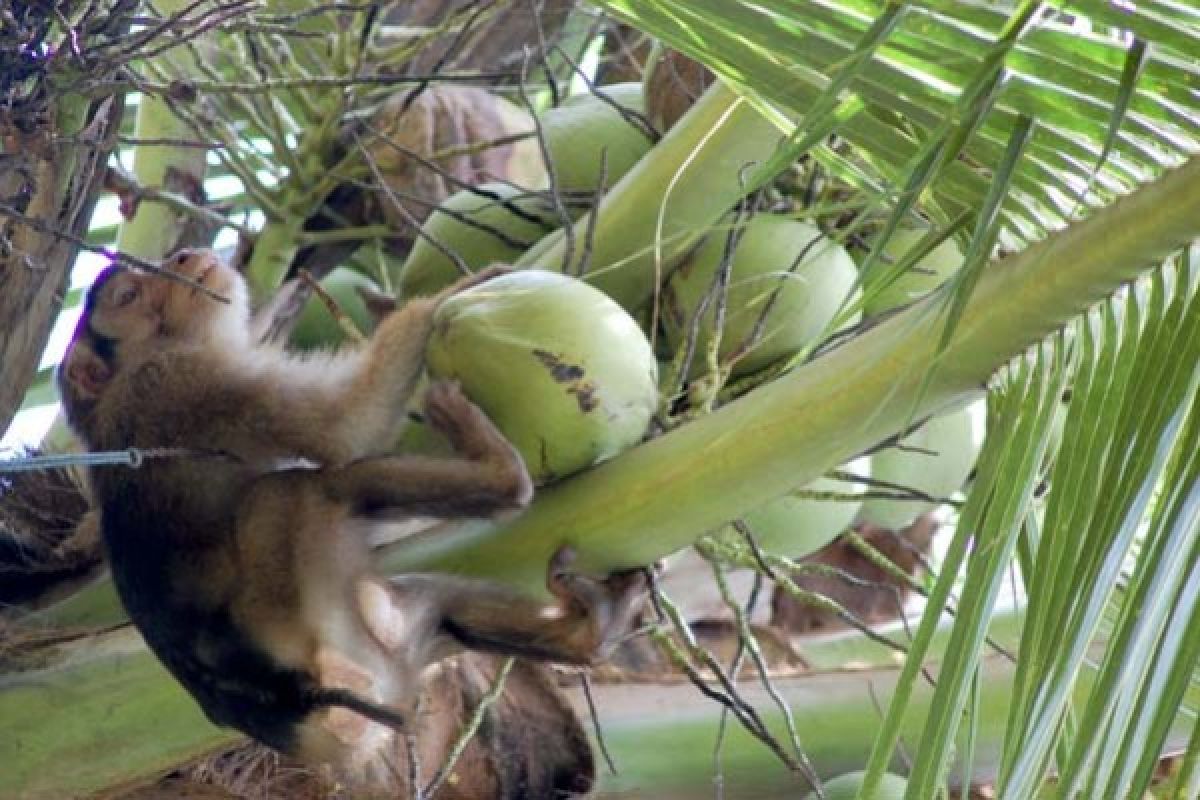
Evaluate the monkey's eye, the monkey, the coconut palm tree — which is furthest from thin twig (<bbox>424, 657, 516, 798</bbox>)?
the monkey's eye

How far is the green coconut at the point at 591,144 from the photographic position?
2.14 metres

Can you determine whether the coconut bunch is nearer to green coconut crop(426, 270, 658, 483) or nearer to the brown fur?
green coconut crop(426, 270, 658, 483)

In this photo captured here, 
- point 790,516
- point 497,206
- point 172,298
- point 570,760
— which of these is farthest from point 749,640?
point 172,298

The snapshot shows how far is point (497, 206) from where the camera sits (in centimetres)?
213

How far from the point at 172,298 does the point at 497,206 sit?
0.36 m

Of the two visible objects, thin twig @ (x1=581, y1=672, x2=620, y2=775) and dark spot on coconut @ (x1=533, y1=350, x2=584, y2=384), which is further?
thin twig @ (x1=581, y1=672, x2=620, y2=775)

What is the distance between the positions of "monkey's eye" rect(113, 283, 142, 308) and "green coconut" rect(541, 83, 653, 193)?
463 mm

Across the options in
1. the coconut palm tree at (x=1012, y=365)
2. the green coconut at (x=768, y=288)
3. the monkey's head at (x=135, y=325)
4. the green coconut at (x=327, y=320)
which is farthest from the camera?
the green coconut at (x=327, y=320)

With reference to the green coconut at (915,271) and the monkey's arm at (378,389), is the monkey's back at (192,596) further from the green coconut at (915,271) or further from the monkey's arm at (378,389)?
the green coconut at (915,271)

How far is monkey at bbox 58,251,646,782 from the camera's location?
66.1 inches

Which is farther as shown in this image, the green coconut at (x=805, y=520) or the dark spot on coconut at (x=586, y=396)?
the green coconut at (x=805, y=520)

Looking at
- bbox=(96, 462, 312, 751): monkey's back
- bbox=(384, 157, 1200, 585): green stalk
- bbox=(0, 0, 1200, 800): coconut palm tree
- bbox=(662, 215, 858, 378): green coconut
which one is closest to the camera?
bbox=(0, 0, 1200, 800): coconut palm tree

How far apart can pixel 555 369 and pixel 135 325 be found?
70 centimetres

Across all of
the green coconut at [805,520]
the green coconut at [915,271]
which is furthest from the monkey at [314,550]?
the green coconut at [915,271]
